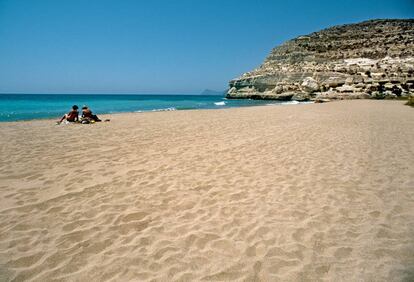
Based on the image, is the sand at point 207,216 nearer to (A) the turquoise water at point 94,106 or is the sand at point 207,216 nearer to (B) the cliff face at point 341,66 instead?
(A) the turquoise water at point 94,106

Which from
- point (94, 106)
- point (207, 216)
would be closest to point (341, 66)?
point (94, 106)

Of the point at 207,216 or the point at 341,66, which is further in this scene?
the point at 341,66

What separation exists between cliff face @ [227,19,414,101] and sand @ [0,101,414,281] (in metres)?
44.4

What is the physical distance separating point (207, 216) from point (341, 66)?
56.4m

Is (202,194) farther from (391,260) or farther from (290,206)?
(391,260)

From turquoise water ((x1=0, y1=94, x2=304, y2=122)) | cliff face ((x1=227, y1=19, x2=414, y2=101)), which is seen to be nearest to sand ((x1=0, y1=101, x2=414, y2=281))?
turquoise water ((x1=0, y1=94, x2=304, y2=122))

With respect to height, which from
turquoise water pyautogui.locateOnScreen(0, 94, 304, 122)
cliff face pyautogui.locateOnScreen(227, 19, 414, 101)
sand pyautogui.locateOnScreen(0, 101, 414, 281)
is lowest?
sand pyautogui.locateOnScreen(0, 101, 414, 281)

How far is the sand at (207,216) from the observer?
283 cm

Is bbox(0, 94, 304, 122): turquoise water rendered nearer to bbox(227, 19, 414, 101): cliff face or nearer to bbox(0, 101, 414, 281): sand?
bbox(227, 19, 414, 101): cliff face

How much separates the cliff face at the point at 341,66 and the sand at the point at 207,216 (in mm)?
44353

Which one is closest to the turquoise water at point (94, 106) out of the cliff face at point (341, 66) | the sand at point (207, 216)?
the cliff face at point (341, 66)

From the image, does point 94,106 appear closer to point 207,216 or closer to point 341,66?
point 207,216

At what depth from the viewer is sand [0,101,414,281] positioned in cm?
283

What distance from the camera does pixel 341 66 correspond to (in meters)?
49.4
